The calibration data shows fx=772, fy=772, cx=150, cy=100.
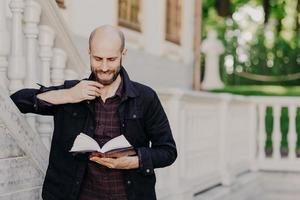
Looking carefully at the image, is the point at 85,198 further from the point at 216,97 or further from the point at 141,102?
the point at 216,97

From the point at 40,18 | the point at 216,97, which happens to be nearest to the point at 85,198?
the point at 40,18

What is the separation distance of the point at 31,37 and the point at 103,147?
1.37 metres

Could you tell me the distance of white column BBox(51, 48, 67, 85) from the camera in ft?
15.5

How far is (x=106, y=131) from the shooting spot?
11.4 feet

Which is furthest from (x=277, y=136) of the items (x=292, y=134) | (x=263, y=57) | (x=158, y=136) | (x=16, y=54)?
(x=263, y=57)

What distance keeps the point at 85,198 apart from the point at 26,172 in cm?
71

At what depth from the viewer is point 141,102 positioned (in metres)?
3.53

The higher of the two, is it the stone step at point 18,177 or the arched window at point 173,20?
the arched window at point 173,20

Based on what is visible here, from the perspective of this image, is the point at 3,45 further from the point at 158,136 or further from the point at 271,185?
the point at 271,185

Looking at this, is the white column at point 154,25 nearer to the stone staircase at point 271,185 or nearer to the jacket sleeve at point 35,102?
the stone staircase at point 271,185

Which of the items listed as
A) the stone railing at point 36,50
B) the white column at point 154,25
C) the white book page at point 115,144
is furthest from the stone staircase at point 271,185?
the white book page at point 115,144

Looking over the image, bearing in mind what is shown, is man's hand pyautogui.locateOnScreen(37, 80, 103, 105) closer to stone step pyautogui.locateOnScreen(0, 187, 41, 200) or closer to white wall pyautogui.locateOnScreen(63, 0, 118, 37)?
stone step pyautogui.locateOnScreen(0, 187, 41, 200)

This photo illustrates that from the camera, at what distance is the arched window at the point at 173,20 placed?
503 inches

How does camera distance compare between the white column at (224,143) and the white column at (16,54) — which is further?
the white column at (224,143)
